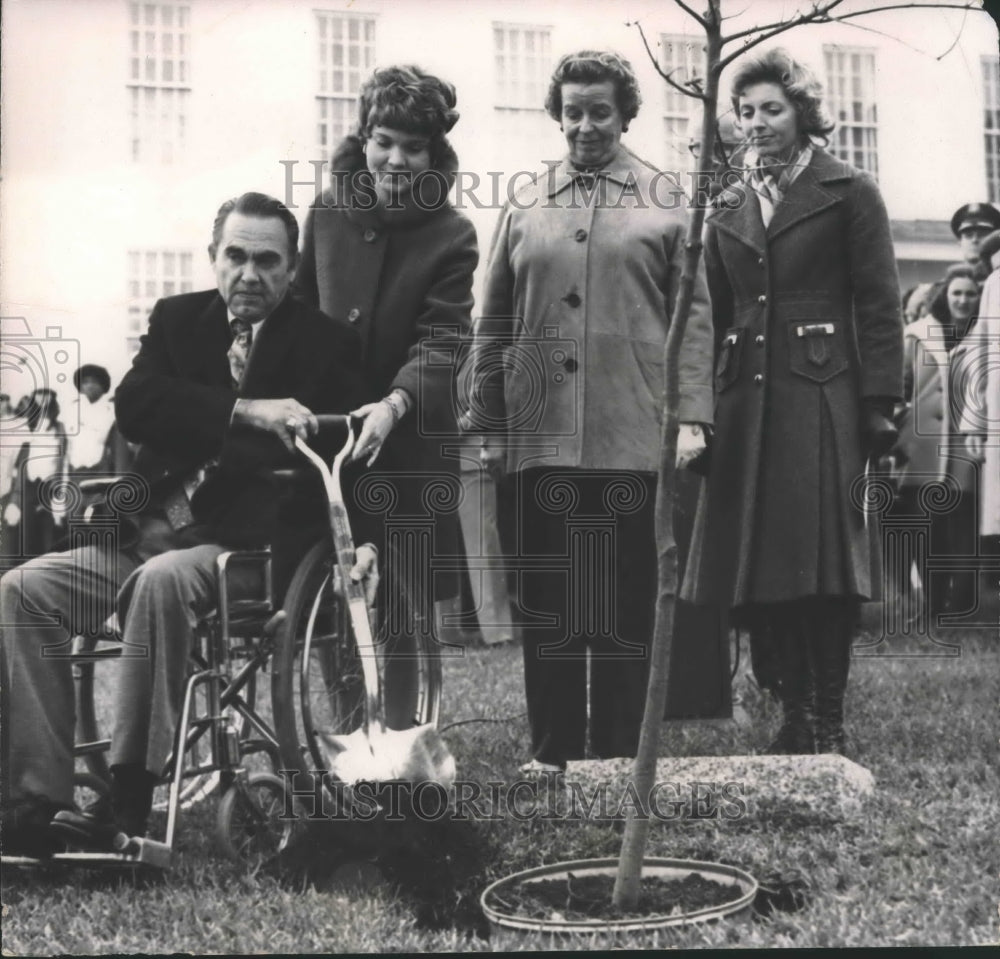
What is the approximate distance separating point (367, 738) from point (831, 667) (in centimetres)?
150

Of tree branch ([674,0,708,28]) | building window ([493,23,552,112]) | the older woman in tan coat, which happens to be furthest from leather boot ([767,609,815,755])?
tree branch ([674,0,708,28])

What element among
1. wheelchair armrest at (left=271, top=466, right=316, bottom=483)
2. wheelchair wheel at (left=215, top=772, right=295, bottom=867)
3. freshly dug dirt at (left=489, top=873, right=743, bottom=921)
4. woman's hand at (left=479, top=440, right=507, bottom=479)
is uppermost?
woman's hand at (left=479, top=440, right=507, bottom=479)

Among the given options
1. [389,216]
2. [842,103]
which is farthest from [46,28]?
[842,103]

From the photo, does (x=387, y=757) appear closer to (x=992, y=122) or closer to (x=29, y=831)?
(x=29, y=831)

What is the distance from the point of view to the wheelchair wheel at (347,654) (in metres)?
3.85

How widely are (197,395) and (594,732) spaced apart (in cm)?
149

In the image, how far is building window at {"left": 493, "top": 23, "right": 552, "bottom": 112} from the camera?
4.18 meters

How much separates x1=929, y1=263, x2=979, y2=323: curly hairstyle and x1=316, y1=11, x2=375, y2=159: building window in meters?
1.96

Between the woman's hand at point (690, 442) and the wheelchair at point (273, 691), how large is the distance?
91 cm

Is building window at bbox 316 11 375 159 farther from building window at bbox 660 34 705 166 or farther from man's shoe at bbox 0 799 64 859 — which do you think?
man's shoe at bbox 0 799 64 859

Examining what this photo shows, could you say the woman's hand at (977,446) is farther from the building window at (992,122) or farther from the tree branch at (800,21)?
the tree branch at (800,21)

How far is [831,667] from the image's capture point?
175 inches

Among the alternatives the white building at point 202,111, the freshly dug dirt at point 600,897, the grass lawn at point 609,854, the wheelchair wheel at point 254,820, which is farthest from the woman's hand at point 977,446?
the wheelchair wheel at point 254,820

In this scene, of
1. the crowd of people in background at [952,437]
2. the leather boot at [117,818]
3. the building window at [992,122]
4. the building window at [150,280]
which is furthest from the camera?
the crowd of people in background at [952,437]
